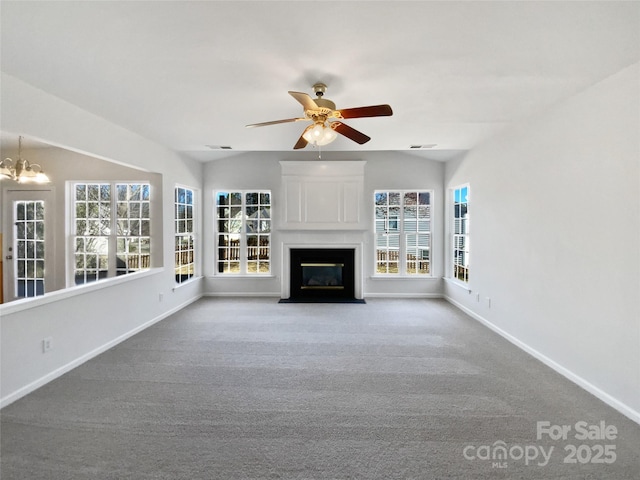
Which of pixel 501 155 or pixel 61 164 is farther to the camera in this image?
pixel 61 164

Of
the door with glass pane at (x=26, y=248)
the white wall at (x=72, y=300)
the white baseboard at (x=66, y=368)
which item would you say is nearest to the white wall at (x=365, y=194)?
the white wall at (x=72, y=300)

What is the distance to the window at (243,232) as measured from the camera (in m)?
5.97

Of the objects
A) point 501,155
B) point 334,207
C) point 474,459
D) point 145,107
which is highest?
point 145,107

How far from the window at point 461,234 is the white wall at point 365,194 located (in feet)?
1.16

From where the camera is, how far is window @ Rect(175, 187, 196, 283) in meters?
5.05

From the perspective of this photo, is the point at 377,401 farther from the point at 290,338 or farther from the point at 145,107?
the point at 145,107

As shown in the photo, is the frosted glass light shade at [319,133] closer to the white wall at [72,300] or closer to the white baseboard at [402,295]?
the white wall at [72,300]

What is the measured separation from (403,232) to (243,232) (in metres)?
3.21

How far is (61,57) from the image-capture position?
208 cm

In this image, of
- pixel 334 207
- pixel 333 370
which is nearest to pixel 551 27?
pixel 333 370

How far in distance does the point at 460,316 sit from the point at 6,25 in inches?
218

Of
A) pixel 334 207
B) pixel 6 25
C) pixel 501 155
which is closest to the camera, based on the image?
pixel 6 25

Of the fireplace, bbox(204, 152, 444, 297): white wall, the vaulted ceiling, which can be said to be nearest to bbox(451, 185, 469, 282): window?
bbox(204, 152, 444, 297): white wall

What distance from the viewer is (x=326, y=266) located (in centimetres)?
591
